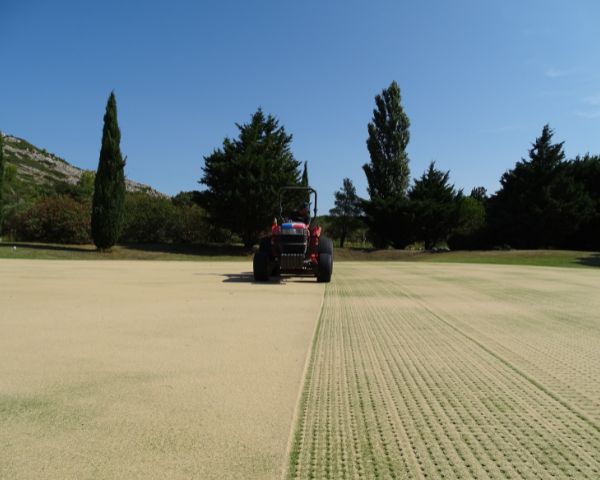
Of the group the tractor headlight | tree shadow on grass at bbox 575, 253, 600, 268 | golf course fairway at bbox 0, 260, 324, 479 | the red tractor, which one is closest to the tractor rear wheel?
the red tractor

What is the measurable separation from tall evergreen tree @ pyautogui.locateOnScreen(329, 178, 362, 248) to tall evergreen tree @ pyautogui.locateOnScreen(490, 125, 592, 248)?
1021 cm

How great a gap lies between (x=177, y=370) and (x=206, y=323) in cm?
183

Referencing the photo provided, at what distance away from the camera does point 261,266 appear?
1047 centimetres

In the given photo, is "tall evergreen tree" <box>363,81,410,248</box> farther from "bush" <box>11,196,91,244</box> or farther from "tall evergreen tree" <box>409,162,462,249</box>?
"bush" <box>11,196,91,244</box>

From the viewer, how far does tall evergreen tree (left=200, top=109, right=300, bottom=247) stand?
2525 centimetres

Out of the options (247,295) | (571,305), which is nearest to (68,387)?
(247,295)

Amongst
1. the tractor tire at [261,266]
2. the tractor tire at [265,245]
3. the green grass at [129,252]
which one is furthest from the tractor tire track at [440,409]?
the green grass at [129,252]

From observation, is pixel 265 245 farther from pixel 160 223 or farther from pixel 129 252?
pixel 160 223

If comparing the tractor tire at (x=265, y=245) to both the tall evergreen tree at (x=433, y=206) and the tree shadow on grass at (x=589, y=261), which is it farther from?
the tall evergreen tree at (x=433, y=206)

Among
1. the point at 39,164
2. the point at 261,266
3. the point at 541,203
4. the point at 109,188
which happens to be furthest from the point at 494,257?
the point at 39,164

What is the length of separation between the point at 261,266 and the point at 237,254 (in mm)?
16118

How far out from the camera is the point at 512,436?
2.34 meters

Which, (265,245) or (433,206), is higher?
(433,206)

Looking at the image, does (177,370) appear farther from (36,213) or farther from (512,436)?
(36,213)
